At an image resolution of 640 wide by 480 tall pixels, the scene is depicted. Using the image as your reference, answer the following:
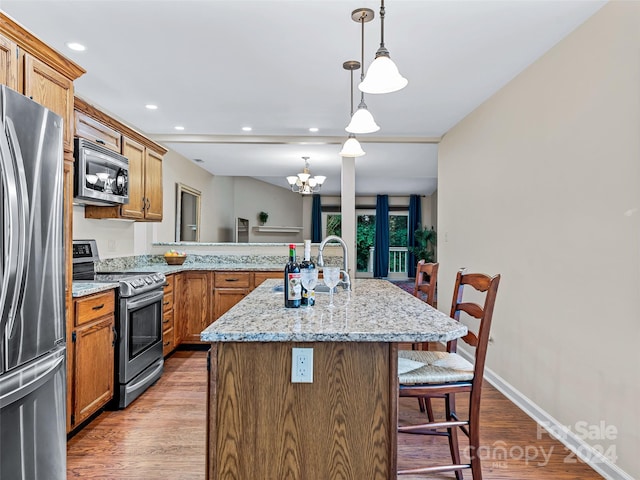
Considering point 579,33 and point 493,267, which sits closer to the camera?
point 579,33

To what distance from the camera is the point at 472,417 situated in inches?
65.4

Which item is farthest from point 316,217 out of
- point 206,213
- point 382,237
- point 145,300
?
point 145,300

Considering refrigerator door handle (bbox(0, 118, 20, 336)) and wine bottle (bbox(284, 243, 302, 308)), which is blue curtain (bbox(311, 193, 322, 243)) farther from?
refrigerator door handle (bbox(0, 118, 20, 336))

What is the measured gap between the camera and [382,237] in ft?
32.2

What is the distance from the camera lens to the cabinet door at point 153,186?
3635mm

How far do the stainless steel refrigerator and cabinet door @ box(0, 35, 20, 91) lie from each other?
13.5 inches

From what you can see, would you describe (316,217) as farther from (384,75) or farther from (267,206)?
(384,75)

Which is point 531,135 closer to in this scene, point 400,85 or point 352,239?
point 400,85

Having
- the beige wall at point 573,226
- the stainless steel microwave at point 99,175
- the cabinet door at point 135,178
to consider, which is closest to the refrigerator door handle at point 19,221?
the stainless steel microwave at point 99,175

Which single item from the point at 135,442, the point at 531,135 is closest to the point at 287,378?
the point at 135,442

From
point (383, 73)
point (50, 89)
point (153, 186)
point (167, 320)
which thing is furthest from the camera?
point (153, 186)

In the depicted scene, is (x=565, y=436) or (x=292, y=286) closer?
(x=292, y=286)

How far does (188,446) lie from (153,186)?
2481 millimetres

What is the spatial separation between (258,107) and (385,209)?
21.7 ft
